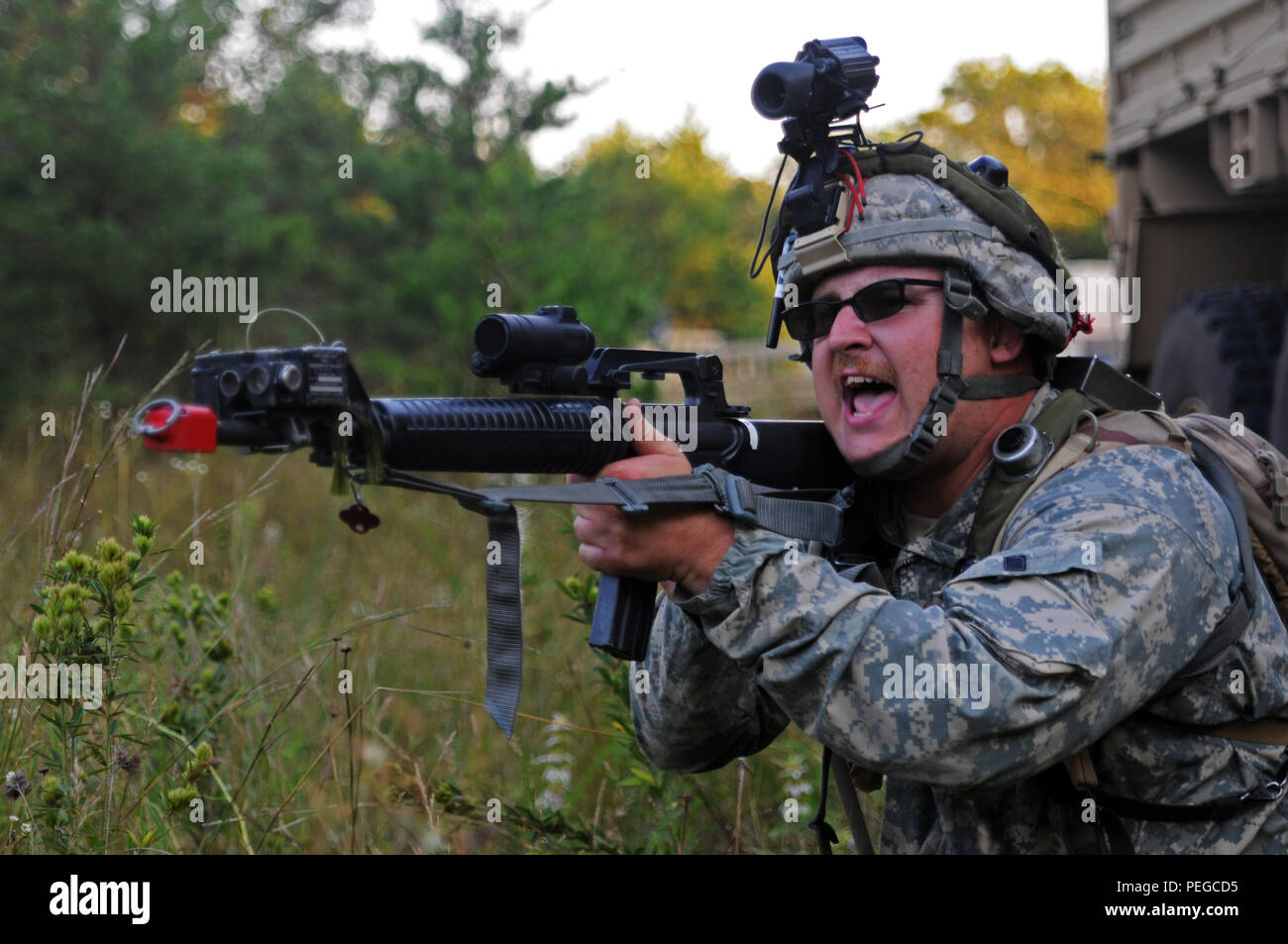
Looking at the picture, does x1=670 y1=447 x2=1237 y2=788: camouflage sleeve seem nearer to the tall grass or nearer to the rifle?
the rifle

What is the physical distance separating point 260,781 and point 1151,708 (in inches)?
82.1

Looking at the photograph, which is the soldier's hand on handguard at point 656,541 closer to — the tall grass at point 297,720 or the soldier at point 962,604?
the soldier at point 962,604

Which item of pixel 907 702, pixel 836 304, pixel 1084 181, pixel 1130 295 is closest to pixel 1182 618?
pixel 907 702

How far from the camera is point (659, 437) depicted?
2.31m

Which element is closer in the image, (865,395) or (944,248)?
(944,248)

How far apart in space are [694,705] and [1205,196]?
5.10 metres

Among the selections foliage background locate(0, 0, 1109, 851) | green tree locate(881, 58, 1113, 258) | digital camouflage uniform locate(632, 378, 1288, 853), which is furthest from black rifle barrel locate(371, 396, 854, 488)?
green tree locate(881, 58, 1113, 258)

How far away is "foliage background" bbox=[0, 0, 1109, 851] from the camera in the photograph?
3.04m

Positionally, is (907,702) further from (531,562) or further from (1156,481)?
(531,562)

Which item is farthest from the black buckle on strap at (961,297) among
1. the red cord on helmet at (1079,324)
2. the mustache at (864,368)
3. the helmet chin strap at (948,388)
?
the red cord on helmet at (1079,324)

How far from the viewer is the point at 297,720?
379 centimetres

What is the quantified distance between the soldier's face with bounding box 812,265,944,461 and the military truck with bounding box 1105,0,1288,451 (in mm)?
2844

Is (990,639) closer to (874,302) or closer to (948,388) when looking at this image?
(948,388)

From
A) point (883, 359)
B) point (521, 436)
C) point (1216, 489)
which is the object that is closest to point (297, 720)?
point (521, 436)
